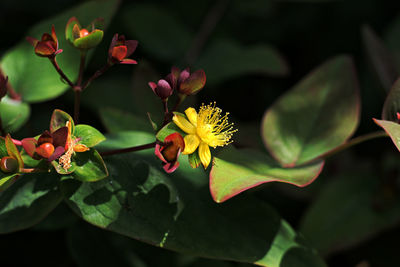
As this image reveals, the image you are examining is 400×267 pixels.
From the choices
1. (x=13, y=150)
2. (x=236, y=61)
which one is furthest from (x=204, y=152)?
(x=236, y=61)

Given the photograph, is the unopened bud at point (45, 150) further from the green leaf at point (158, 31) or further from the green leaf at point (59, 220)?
the green leaf at point (158, 31)

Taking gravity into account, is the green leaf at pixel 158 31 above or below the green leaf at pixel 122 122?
below

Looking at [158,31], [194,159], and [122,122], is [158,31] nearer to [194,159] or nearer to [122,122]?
[122,122]

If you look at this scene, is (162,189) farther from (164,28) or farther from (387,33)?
(387,33)

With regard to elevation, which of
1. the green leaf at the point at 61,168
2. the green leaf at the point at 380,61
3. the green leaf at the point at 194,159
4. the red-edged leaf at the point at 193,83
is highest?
the green leaf at the point at 380,61

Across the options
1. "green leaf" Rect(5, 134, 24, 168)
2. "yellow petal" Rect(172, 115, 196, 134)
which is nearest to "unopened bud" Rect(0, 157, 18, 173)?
"green leaf" Rect(5, 134, 24, 168)

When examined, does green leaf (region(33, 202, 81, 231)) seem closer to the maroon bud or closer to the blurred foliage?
the blurred foliage

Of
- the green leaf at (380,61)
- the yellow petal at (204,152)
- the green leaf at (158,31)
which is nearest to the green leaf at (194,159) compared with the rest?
the yellow petal at (204,152)
